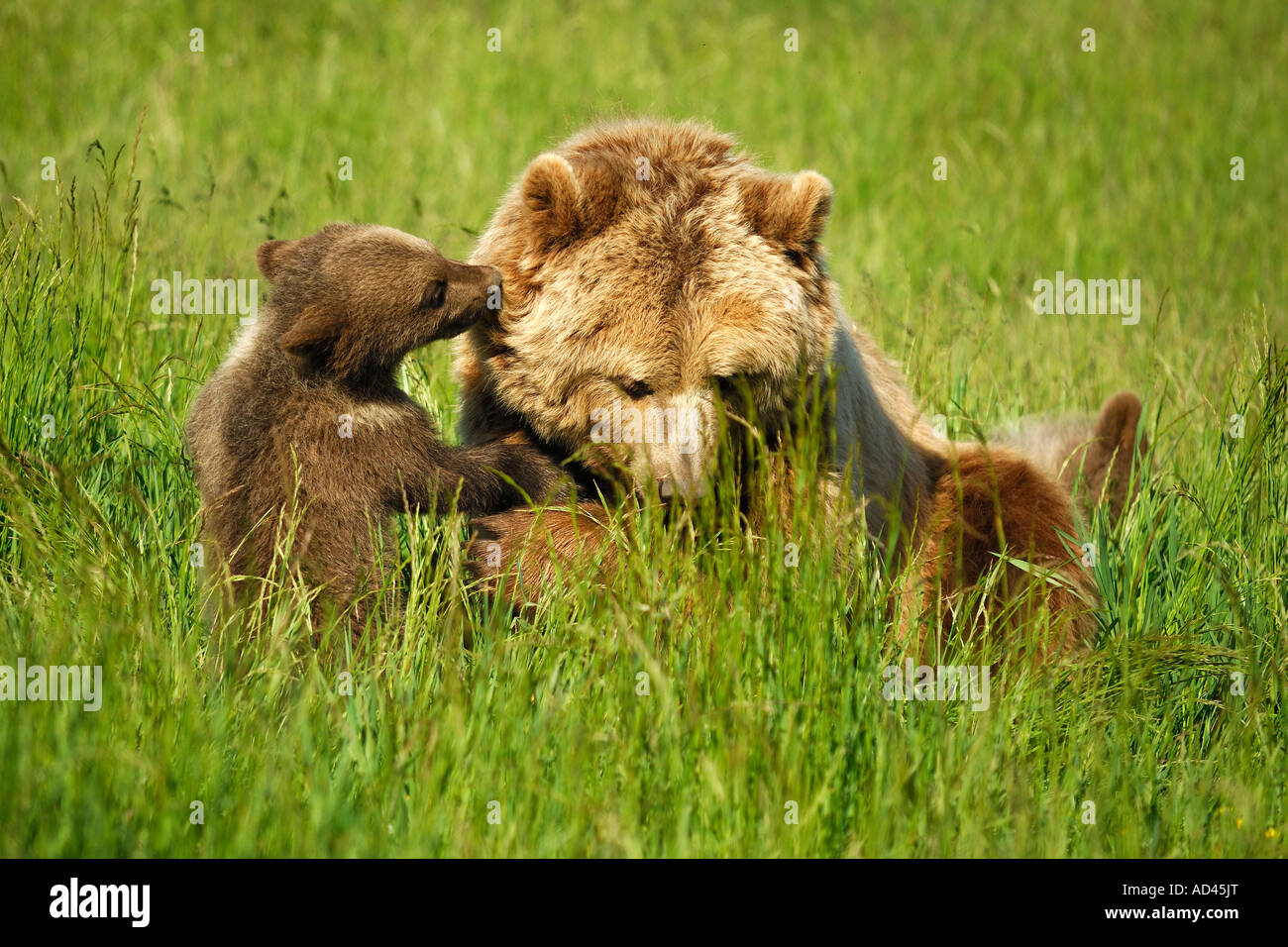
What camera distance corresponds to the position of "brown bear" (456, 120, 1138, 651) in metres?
3.93

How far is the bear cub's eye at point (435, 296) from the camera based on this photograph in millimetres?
→ 4031

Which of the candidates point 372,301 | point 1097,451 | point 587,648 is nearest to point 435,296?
point 372,301

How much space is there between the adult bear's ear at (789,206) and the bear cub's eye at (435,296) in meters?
1.09

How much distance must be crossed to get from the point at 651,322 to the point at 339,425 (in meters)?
1.10

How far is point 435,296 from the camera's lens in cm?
404

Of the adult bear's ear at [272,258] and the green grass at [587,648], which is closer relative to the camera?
the green grass at [587,648]

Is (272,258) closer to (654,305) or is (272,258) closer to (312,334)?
(312,334)

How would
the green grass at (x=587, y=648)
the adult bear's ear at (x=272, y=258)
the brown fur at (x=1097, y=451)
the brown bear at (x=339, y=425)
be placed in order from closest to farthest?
the green grass at (x=587, y=648), the brown bear at (x=339, y=425), the adult bear's ear at (x=272, y=258), the brown fur at (x=1097, y=451)

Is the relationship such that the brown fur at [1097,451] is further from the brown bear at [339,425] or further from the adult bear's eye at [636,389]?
the brown bear at [339,425]

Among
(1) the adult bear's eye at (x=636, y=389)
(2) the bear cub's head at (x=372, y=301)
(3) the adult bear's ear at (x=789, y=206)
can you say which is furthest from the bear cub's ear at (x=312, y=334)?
(3) the adult bear's ear at (x=789, y=206)

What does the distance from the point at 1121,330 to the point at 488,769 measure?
280 inches

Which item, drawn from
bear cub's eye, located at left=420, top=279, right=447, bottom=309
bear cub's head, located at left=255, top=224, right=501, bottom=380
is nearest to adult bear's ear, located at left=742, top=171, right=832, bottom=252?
bear cub's head, located at left=255, top=224, right=501, bottom=380

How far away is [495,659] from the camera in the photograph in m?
3.37
